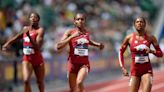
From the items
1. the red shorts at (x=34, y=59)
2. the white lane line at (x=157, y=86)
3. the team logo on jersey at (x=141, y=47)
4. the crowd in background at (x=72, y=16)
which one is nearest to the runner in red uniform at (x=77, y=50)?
the red shorts at (x=34, y=59)

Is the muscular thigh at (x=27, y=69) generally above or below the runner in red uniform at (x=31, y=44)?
below

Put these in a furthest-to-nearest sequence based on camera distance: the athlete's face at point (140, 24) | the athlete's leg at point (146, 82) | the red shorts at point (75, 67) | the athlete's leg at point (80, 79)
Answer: the red shorts at point (75, 67), the athlete's leg at point (80, 79), the athlete's face at point (140, 24), the athlete's leg at point (146, 82)

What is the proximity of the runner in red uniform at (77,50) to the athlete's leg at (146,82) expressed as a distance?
1.27 meters

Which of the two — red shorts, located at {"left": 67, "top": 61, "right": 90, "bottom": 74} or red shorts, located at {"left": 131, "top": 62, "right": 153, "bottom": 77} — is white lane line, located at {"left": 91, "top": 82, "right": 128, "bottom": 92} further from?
red shorts, located at {"left": 131, "top": 62, "right": 153, "bottom": 77}

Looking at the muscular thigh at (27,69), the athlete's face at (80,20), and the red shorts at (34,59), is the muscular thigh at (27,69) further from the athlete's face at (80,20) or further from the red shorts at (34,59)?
the athlete's face at (80,20)

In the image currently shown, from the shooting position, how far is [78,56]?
10008 mm

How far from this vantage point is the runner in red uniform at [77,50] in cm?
982

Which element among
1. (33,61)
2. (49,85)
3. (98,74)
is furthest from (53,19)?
(33,61)

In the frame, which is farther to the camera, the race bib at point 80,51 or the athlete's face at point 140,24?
the race bib at point 80,51

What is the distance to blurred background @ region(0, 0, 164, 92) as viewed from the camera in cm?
1841

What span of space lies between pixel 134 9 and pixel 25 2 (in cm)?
1047

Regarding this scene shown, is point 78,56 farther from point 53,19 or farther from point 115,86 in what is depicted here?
point 53,19

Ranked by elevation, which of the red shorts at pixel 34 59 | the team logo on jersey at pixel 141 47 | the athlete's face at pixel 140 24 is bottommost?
the red shorts at pixel 34 59

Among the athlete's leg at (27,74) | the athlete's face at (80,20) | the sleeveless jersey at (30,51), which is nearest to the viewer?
the athlete's face at (80,20)
